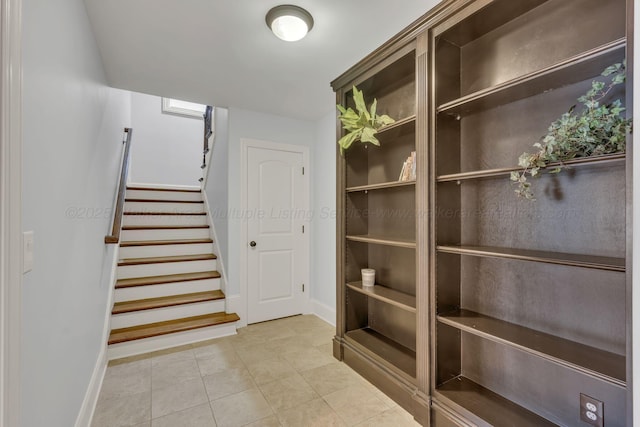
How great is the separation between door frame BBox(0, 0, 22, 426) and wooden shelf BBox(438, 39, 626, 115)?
5.85 feet

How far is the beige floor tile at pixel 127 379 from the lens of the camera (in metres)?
2.08

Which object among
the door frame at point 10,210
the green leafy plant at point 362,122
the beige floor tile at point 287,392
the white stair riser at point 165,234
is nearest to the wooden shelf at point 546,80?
the green leafy plant at point 362,122

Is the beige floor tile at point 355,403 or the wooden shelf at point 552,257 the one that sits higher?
the wooden shelf at point 552,257

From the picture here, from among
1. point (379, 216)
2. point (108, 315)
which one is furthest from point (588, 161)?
point (108, 315)

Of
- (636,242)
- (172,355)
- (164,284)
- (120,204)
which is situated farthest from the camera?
(164,284)

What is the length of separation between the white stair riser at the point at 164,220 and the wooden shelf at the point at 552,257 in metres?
3.56

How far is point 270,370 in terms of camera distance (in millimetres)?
2350

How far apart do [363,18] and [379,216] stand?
1.40m

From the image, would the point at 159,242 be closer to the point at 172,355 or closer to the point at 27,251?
the point at 172,355

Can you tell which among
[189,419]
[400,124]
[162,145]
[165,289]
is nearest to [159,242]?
[165,289]

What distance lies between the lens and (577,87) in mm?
1347

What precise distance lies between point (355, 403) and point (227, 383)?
3.10 feet

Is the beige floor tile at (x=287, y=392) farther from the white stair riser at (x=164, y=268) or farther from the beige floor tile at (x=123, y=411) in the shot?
the white stair riser at (x=164, y=268)

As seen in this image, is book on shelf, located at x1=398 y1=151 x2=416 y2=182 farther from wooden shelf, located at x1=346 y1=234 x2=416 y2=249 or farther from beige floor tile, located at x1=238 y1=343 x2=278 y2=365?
beige floor tile, located at x1=238 y1=343 x2=278 y2=365
